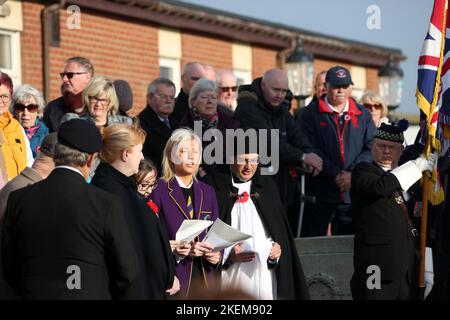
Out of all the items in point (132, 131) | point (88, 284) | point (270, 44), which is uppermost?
point (270, 44)

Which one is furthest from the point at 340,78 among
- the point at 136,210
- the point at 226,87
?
the point at 136,210

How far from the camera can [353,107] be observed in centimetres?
1039

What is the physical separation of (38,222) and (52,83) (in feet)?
35.5

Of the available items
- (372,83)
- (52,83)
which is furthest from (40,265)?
(372,83)

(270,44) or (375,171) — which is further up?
(270,44)

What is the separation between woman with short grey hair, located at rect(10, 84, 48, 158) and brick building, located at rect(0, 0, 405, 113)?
156 inches

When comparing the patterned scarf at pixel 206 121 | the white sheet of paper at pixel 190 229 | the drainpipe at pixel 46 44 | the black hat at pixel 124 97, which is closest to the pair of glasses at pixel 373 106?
the patterned scarf at pixel 206 121

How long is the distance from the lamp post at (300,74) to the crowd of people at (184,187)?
275 centimetres

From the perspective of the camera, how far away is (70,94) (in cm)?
889

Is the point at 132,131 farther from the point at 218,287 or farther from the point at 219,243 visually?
the point at 218,287

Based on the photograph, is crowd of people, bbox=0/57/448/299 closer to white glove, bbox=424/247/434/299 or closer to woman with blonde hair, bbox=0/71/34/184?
woman with blonde hair, bbox=0/71/34/184

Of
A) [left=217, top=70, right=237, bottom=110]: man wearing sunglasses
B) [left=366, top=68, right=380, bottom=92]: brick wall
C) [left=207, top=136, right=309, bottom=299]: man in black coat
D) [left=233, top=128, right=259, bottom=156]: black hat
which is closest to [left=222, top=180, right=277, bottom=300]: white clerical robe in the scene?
[left=207, top=136, right=309, bottom=299]: man in black coat

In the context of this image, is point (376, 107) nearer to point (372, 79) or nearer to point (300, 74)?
point (300, 74)

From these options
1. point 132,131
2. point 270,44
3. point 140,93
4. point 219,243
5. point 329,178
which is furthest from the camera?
point 270,44
